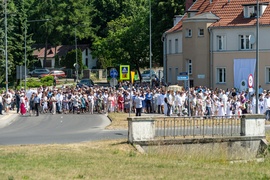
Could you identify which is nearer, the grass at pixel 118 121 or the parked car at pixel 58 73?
the grass at pixel 118 121

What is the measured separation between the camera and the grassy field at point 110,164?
70.5 feet

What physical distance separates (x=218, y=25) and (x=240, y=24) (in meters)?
2.16

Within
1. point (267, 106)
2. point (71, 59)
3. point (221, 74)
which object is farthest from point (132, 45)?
point (267, 106)

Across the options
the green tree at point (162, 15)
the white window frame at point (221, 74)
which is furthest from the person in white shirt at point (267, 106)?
the green tree at point (162, 15)

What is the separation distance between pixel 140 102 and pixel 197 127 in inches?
622

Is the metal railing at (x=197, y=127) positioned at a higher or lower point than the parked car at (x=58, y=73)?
lower

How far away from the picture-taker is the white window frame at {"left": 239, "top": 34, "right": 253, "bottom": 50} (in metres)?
68.2

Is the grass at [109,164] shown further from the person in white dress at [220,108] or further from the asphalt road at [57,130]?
the person in white dress at [220,108]

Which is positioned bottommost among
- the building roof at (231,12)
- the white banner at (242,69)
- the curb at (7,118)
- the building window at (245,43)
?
the curb at (7,118)

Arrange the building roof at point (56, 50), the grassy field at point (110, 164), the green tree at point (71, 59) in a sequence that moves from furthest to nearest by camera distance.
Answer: the building roof at point (56, 50) → the green tree at point (71, 59) → the grassy field at point (110, 164)

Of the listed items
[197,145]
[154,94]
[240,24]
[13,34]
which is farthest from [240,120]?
[13,34]

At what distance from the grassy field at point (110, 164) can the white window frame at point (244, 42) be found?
127ft

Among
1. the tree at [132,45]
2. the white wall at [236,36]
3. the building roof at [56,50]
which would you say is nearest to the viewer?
the white wall at [236,36]

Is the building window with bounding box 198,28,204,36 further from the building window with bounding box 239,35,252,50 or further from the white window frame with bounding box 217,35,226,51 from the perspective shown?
the building window with bounding box 239,35,252,50
